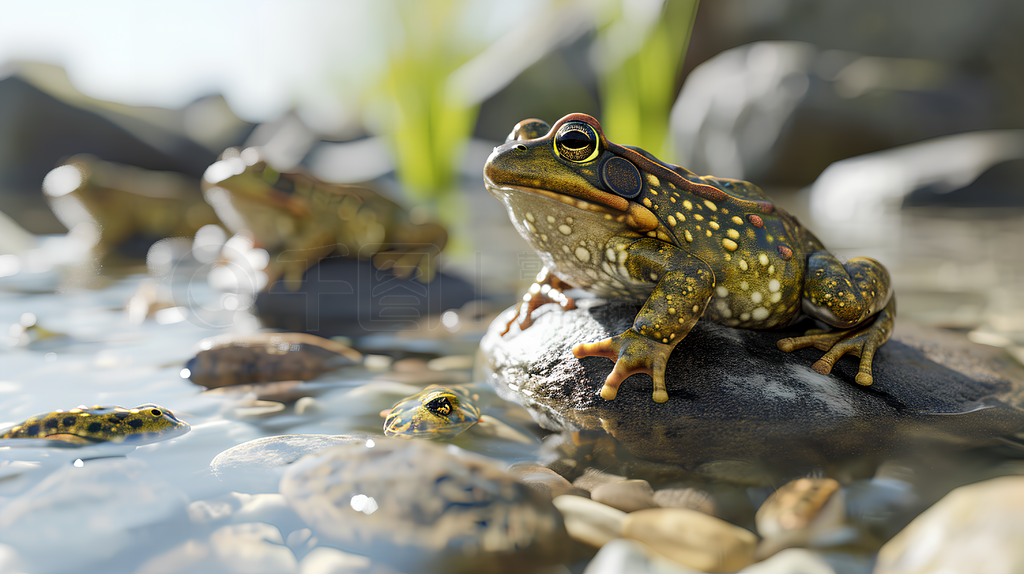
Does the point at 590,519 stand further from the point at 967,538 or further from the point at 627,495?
the point at 967,538

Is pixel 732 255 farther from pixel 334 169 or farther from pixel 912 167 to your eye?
pixel 334 169

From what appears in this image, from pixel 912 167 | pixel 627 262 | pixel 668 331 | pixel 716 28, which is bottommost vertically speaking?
pixel 668 331

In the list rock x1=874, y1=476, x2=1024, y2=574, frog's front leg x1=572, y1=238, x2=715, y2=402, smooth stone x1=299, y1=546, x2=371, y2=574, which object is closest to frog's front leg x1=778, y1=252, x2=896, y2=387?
frog's front leg x1=572, y1=238, x2=715, y2=402

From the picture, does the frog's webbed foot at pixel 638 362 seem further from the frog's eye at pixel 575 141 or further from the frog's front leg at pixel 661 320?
the frog's eye at pixel 575 141

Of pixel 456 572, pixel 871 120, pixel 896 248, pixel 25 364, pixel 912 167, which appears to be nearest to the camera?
pixel 456 572

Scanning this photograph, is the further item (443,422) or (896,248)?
(896,248)

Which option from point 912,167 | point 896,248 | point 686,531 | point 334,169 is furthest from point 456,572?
point 334,169

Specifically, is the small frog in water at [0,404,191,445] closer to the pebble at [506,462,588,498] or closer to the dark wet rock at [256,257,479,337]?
the pebble at [506,462,588,498]
